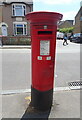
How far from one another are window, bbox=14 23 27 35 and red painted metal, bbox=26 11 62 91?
19113 millimetres

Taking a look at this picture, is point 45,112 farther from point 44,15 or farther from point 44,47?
point 44,15

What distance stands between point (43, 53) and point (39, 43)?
214mm

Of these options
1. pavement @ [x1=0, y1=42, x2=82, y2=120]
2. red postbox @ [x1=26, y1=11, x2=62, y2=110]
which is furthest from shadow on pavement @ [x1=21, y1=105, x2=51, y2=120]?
red postbox @ [x1=26, y1=11, x2=62, y2=110]

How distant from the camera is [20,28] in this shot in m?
21.5

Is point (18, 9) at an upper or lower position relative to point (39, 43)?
upper

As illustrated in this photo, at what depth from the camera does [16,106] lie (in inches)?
125

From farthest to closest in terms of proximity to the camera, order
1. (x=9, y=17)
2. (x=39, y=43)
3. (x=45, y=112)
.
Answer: (x=9, y=17), (x=45, y=112), (x=39, y=43)

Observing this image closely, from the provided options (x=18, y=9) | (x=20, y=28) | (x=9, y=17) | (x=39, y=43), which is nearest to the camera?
(x=39, y=43)

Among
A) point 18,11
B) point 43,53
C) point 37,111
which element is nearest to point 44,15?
point 43,53

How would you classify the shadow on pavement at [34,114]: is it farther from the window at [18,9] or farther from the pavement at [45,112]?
the window at [18,9]

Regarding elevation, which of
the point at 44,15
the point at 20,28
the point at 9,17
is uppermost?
the point at 9,17

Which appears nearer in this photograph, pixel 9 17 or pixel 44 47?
pixel 44 47

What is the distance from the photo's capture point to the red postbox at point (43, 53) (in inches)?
107

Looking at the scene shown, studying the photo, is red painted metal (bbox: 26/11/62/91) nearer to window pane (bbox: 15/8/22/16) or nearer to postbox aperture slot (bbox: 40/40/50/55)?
postbox aperture slot (bbox: 40/40/50/55)
